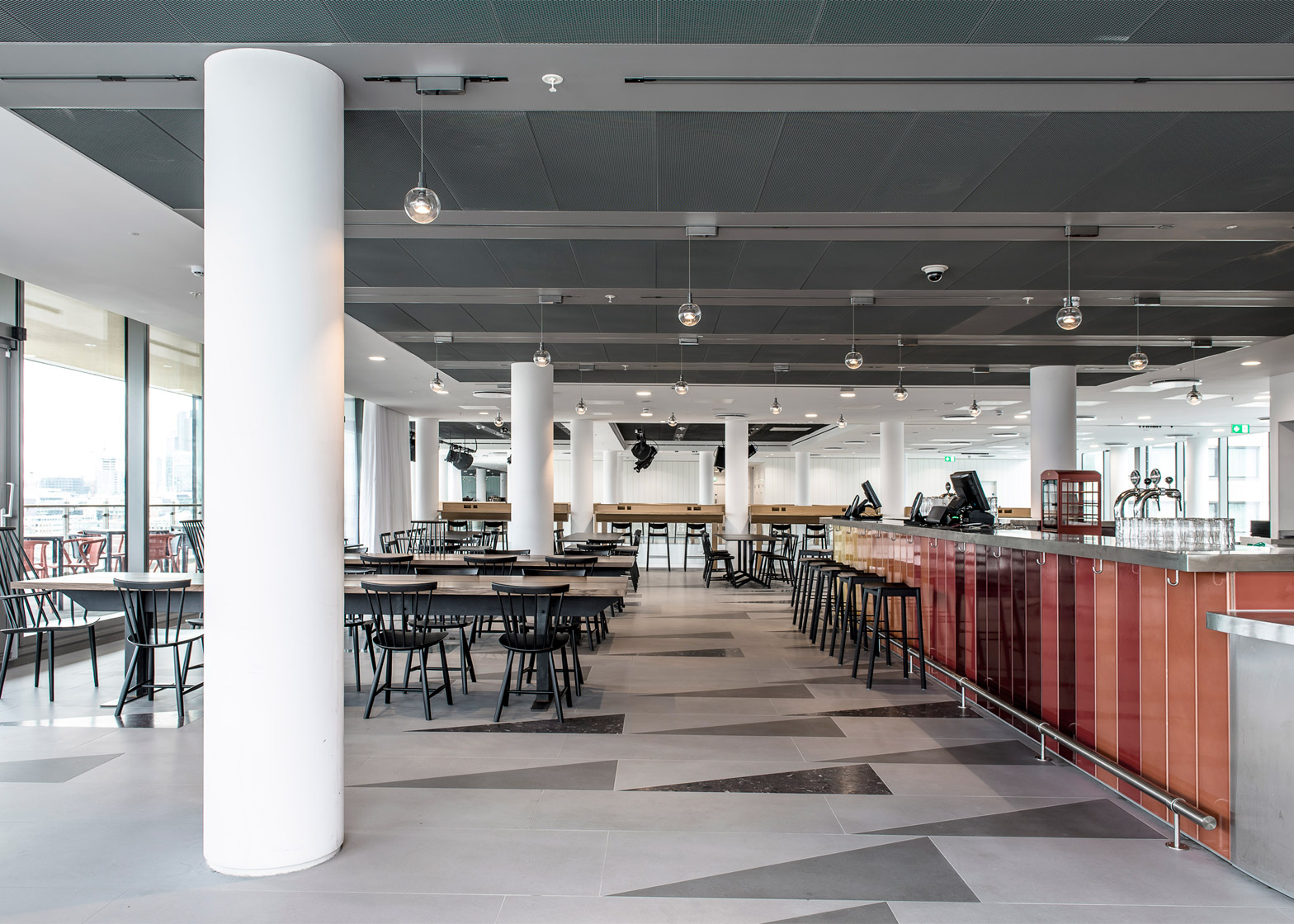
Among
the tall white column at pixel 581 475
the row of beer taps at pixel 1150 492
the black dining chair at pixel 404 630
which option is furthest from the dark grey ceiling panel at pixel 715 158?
the tall white column at pixel 581 475

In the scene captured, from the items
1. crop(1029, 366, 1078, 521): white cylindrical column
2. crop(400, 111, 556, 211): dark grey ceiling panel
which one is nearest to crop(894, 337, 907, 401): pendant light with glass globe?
crop(1029, 366, 1078, 521): white cylindrical column

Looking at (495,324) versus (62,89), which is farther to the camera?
(495,324)

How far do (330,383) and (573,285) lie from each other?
144 inches

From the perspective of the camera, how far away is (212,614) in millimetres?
2590

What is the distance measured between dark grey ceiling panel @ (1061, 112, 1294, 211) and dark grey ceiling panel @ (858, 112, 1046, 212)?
0.63 metres

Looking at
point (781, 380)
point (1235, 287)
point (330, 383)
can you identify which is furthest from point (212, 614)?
point (781, 380)

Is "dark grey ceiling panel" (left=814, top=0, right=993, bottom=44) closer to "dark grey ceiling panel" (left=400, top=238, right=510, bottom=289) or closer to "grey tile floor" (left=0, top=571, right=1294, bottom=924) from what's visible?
"grey tile floor" (left=0, top=571, right=1294, bottom=924)

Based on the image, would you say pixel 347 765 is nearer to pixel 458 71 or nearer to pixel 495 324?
pixel 458 71

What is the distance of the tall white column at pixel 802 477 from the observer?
2359 cm

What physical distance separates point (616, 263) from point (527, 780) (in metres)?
3.56

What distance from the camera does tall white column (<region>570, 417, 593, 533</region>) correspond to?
48.4 feet

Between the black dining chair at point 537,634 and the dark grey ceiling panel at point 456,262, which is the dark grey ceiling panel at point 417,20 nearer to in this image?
the dark grey ceiling panel at point 456,262

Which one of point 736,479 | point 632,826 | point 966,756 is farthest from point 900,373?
point 632,826

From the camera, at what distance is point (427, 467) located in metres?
15.7
